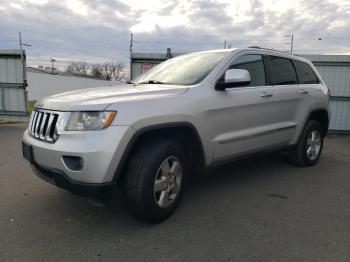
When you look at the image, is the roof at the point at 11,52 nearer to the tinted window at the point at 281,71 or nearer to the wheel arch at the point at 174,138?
the tinted window at the point at 281,71

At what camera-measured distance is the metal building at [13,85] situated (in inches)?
436

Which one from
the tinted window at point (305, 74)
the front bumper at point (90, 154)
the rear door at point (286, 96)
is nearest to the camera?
the front bumper at point (90, 154)

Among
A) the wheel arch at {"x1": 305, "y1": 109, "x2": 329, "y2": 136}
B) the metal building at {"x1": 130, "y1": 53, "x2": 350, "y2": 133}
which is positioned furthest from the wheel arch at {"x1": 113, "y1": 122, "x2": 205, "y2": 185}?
the metal building at {"x1": 130, "y1": 53, "x2": 350, "y2": 133}

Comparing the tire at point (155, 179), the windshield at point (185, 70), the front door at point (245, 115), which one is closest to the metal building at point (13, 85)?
the windshield at point (185, 70)

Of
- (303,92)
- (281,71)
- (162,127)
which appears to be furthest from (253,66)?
(162,127)

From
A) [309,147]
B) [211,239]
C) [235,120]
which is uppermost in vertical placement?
[235,120]

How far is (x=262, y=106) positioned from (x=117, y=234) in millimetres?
2390

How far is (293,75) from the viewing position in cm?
527

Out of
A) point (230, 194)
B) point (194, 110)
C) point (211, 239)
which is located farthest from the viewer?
point (230, 194)

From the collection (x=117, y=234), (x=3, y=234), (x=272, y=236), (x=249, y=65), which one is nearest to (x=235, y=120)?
(x=249, y=65)

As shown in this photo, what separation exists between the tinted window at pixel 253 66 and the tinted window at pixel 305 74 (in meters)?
1.08

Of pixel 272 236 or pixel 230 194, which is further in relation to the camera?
pixel 230 194

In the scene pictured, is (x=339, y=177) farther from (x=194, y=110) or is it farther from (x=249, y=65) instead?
(x=194, y=110)

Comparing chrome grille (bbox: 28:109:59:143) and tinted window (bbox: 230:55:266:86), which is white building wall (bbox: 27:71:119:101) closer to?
tinted window (bbox: 230:55:266:86)
